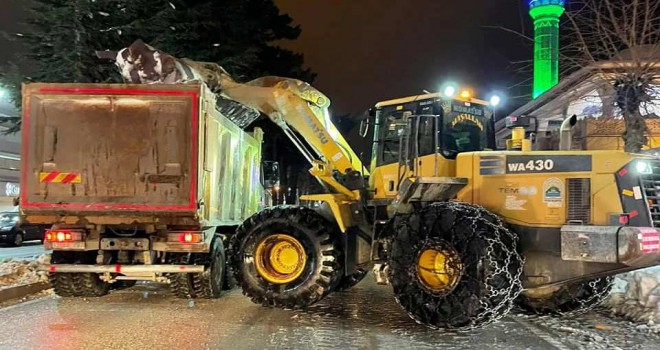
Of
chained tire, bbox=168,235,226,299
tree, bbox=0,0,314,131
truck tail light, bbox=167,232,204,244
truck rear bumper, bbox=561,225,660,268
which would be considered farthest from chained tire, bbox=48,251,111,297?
tree, bbox=0,0,314,131

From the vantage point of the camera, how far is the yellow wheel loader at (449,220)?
7164 mm

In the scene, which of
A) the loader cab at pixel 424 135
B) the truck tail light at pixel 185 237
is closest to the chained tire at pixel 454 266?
the loader cab at pixel 424 135

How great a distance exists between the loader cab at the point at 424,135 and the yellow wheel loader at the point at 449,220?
0.02 m

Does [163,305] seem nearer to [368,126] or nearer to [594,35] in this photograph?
[368,126]

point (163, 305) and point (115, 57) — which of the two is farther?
point (115, 57)

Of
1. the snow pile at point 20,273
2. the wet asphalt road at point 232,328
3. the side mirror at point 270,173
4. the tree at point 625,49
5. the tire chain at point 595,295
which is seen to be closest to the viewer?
the wet asphalt road at point 232,328

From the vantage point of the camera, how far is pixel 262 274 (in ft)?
30.2

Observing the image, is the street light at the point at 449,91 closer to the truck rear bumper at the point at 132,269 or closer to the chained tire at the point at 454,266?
the chained tire at the point at 454,266

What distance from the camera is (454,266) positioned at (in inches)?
294

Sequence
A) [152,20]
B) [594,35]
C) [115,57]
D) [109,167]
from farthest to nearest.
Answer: [152,20] < [594,35] < [115,57] < [109,167]

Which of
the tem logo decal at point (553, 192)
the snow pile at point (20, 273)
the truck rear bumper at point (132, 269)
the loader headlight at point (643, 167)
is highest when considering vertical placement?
the loader headlight at point (643, 167)

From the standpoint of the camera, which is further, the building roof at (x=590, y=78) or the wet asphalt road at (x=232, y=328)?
the building roof at (x=590, y=78)

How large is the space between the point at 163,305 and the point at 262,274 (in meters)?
1.61

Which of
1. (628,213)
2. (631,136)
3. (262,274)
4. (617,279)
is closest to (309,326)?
(262,274)
